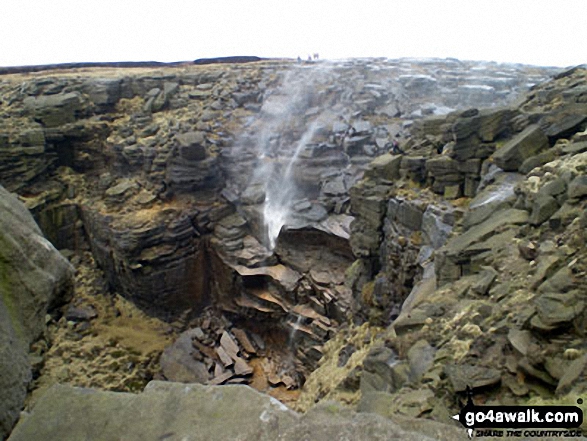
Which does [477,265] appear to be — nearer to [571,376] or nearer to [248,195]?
[571,376]

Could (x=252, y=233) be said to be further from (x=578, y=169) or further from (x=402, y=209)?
(x=578, y=169)

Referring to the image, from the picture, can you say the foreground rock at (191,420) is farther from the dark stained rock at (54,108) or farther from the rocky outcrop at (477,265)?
the dark stained rock at (54,108)

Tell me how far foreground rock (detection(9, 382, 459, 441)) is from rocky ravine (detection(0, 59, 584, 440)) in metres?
6.99

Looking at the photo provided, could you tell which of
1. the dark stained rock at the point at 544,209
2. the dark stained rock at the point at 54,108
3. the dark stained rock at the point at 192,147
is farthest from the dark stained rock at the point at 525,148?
the dark stained rock at the point at 54,108

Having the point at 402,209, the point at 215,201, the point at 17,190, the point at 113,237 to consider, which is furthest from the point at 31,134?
the point at 402,209

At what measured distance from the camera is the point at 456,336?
546 cm

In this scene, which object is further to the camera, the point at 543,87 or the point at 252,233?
the point at 252,233

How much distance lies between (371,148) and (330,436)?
17291 millimetres

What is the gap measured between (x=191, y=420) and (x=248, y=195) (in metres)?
17.2

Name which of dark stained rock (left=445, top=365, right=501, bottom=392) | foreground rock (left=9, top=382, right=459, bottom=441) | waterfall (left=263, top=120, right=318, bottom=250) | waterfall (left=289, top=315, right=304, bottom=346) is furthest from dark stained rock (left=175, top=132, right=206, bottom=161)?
foreground rock (left=9, top=382, right=459, bottom=441)

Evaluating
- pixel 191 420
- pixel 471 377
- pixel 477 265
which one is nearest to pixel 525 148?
pixel 477 265

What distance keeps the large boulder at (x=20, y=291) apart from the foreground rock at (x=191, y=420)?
0.29m

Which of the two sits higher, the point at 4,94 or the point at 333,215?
the point at 4,94

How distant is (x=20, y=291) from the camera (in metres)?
2.59
